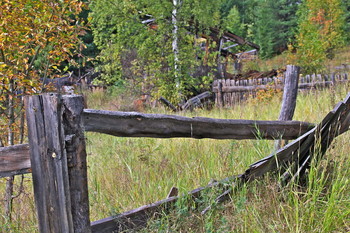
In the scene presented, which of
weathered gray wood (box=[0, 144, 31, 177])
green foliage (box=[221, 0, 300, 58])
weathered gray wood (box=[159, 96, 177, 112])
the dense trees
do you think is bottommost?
weathered gray wood (box=[159, 96, 177, 112])

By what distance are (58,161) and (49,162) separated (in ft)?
0.19

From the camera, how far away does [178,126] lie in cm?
264

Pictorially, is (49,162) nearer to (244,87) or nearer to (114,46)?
(114,46)

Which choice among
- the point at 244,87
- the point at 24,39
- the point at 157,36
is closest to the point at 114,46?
the point at 157,36

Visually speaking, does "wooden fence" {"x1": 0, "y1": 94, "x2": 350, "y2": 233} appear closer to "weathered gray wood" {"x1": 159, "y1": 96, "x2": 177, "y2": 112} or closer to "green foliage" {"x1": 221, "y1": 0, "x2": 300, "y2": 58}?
"weathered gray wood" {"x1": 159, "y1": 96, "x2": 177, "y2": 112}

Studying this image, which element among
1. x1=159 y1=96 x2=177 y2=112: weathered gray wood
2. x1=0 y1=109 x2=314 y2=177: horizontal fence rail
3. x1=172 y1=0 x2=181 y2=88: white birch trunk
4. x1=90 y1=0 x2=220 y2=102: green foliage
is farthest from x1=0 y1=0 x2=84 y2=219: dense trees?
x1=172 y1=0 x2=181 y2=88: white birch trunk

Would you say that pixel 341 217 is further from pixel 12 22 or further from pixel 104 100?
pixel 104 100

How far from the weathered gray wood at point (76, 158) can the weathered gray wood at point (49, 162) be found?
1.2 inches

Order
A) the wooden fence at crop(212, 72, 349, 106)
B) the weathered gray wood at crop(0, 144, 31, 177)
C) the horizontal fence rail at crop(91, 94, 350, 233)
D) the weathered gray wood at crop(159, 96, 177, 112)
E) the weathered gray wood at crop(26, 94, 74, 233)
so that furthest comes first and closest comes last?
the wooden fence at crop(212, 72, 349, 106)
the weathered gray wood at crop(159, 96, 177, 112)
the horizontal fence rail at crop(91, 94, 350, 233)
the weathered gray wood at crop(0, 144, 31, 177)
the weathered gray wood at crop(26, 94, 74, 233)

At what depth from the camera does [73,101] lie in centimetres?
189

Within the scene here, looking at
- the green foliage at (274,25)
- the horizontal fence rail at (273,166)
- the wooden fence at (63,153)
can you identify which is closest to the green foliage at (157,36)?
the horizontal fence rail at (273,166)

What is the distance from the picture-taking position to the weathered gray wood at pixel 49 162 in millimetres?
1874

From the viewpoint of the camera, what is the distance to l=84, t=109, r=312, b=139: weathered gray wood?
2.22 m

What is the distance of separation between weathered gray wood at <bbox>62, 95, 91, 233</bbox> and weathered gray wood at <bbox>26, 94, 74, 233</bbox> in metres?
0.03
